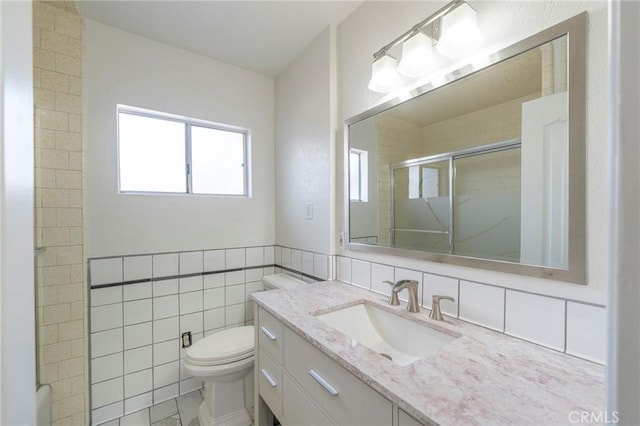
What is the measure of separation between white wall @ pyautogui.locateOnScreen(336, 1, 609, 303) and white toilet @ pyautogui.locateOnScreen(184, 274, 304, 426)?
3.26 ft

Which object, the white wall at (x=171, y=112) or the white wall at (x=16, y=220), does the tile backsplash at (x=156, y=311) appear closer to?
the white wall at (x=171, y=112)

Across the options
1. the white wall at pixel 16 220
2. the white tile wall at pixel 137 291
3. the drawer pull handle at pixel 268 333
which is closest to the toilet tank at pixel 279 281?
the drawer pull handle at pixel 268 333

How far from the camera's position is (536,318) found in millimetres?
823

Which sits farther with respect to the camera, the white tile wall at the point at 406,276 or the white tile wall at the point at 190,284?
the white tile wall at the point at 190,284

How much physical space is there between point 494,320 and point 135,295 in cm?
→ 205

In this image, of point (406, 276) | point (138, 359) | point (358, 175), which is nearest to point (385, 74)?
point (358, 175)

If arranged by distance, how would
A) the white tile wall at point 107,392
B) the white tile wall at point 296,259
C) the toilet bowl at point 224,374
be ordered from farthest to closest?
1. the white tile wall at point 296,259
2. the white tile wall at point 107,392
3. the toilet bowl at point 224,374

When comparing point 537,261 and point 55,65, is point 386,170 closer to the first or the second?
point 537,261

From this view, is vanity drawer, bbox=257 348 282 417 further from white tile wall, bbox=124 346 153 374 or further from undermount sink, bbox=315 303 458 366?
white tile wall, bbox=124 346 153 374

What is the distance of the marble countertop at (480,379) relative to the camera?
1.79 feet

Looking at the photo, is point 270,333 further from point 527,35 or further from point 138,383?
→ point 527,35

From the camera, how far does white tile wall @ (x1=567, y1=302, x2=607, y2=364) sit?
71 centimetres

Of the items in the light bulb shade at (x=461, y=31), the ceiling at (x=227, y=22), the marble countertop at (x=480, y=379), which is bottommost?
the marble countertop at (x=480, y=379)

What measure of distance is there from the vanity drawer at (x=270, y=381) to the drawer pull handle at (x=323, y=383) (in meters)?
0.28
